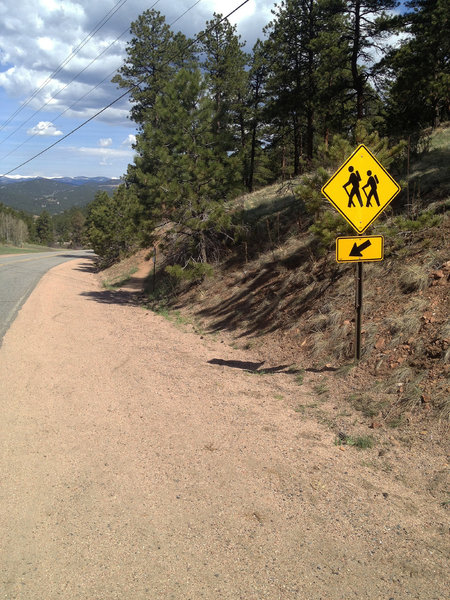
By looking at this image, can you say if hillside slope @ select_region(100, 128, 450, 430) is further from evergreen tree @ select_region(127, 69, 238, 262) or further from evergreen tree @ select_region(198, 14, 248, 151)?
evergreen tree @ select_region(198, 14, 248, 151)

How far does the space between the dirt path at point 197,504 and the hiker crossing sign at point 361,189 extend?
2712mm


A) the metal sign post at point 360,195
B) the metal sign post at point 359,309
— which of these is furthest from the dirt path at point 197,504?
the metal sign post at point 360,195

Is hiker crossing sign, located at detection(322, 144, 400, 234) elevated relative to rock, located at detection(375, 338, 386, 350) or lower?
elevated

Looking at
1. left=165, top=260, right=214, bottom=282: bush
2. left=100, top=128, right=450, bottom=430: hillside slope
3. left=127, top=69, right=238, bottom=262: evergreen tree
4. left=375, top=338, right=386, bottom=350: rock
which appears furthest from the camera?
left=127, top=69, right=238, bottom=262: evergreen tree

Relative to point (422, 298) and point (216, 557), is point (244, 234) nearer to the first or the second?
point (422, 298)

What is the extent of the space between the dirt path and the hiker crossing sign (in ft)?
8.90

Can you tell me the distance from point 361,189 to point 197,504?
4.62 metres

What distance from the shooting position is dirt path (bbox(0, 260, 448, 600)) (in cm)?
273

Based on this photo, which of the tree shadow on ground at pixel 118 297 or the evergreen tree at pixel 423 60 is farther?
the tree shadow on ground at pixel 118 297

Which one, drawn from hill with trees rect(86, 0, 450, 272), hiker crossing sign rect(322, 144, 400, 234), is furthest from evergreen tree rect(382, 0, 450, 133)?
hiker crossing sign rect(322, 144, 400, 234)

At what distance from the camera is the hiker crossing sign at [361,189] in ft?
19.7

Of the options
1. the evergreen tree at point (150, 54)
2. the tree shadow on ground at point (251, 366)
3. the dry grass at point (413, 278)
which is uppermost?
the evergreen tree at point (150, 54)

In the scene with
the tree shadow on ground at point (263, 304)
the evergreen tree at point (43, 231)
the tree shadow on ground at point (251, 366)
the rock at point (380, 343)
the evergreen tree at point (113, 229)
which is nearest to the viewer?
the rock at point (380, 343)

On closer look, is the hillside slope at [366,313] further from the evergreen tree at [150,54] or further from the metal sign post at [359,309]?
the evergreen tree at [150,54]
